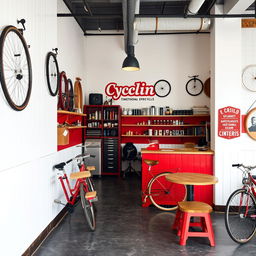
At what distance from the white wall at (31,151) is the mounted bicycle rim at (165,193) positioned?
174 centimetres

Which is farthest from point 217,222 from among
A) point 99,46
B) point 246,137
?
point 99,46

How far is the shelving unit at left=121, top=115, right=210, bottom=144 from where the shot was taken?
7.17 metres

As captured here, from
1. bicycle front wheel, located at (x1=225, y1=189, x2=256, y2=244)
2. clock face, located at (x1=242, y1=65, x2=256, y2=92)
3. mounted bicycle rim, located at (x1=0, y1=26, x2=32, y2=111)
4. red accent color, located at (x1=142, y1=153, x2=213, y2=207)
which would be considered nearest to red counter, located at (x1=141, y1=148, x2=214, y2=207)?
red accent color, located at (x1=142, y1=153, x2=213, y2=207)

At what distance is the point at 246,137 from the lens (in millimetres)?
4562

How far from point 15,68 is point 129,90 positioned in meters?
5.18

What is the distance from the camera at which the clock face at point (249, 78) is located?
4.57m

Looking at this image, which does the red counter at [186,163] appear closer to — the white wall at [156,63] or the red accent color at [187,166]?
the red accent color at [187,166]

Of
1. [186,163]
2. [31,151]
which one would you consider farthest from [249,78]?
[31,151]

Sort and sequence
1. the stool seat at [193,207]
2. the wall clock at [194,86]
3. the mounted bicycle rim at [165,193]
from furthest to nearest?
the wall clock at [194,86] → the mounted bicycle rim at [165,193] → the stool seat at [193,207]

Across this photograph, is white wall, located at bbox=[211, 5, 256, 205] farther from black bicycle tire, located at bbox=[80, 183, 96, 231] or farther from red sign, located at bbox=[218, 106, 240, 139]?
black bicycle tire, located at bbox=[80, 183, 96, 231]

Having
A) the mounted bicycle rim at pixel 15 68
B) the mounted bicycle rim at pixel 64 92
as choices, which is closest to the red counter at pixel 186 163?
the mounted bicycle rim at pixel 64 92

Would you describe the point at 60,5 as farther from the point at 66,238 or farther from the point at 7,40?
the point at 66,238

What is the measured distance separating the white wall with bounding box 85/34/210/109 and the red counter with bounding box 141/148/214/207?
116 inches

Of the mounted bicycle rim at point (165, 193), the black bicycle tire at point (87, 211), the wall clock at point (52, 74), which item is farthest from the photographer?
the mounted bicycle rim at point (165, 193)
